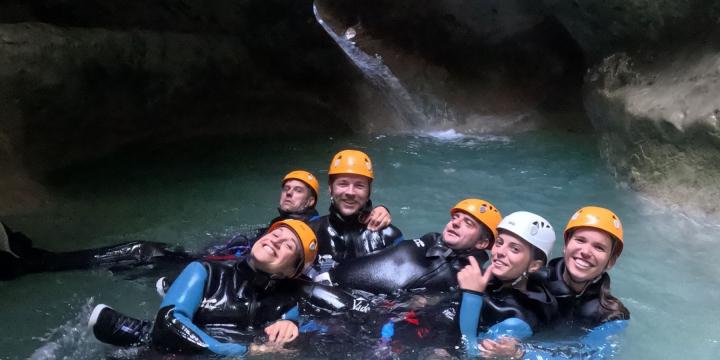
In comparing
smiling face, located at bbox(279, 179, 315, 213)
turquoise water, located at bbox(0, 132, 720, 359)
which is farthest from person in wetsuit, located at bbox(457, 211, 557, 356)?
smiling face, located at bbox(279, 179, 315, 213)

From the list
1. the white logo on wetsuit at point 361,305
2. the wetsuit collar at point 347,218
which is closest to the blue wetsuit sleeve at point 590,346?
the white logo on wetsuit at point 361,305

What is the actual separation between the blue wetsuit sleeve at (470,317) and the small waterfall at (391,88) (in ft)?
22.1

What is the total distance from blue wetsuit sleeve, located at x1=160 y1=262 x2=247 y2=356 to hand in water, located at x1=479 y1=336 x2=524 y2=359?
1.42 metres

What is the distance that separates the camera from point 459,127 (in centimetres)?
1060

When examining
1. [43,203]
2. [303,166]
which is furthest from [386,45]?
[43,203]

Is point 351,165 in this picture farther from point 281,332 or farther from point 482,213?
point 281,332

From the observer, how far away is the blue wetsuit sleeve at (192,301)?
351cm

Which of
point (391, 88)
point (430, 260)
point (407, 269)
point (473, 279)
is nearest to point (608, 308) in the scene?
point (473, 279)

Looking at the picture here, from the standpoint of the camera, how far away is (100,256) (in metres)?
5.01

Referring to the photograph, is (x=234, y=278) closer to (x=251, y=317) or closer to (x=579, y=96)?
(x=251, y=317)

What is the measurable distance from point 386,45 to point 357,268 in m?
8.20

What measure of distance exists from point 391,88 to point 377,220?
255 inches

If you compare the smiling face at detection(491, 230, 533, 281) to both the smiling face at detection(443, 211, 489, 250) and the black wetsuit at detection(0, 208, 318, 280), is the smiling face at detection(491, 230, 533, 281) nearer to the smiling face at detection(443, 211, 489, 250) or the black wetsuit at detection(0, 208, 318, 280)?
the smiling face at detection(443, 211, 489, 250)

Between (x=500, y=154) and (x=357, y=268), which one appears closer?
(x=357, y=268)
